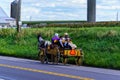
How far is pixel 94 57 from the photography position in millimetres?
23750

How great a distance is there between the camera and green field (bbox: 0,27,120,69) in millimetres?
22653

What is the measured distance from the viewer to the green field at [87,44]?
2265 centimetres

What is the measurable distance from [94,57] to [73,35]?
43.3 feet

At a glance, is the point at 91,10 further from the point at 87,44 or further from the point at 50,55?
the point at 50,55

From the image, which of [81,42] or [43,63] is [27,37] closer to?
[81,42]

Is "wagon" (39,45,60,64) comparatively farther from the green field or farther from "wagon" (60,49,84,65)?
the green field

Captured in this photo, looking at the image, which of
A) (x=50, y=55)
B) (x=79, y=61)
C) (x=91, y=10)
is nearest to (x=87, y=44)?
(x=50, y=55)

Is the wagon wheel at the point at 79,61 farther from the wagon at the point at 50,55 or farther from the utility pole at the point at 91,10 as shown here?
the utility pole at the point at 91,10

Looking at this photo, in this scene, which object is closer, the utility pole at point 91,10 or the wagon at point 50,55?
the wagon at point 50,55

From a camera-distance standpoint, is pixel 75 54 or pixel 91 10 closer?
pixel 75 54

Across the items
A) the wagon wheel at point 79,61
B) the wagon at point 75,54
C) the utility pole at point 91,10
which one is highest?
the utility pole at point 91,10

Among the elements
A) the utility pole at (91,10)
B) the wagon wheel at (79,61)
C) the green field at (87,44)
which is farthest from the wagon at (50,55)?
the utility pole at (91,10)

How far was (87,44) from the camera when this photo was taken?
30688mm

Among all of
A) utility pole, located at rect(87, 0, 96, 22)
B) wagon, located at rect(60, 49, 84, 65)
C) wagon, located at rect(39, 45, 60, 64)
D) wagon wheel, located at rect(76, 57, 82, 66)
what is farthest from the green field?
utility pole, located at rect(87, 0, 96, 22)
